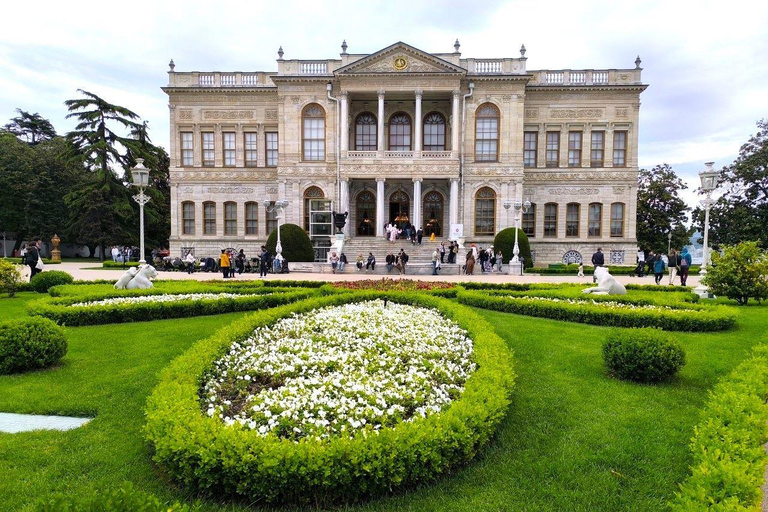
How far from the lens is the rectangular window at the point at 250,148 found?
31.4 m

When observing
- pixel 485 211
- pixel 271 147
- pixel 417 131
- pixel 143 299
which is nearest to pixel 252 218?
pixel 271 147

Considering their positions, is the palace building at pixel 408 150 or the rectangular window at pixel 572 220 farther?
the rectangular window at pixel 572 220

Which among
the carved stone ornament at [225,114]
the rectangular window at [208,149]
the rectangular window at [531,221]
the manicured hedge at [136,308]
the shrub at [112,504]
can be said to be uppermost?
Result: the carved stone ornament at [225,114]

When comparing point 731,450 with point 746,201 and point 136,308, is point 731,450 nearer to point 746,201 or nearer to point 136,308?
point 136,308

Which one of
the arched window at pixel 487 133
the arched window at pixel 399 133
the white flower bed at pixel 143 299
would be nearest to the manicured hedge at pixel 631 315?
the white flower bed at pixel 143 299

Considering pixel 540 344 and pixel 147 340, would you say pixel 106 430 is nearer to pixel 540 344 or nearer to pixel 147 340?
pixel 147 340

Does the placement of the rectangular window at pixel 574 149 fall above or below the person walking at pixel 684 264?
above

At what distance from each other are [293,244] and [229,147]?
1172 centimetres

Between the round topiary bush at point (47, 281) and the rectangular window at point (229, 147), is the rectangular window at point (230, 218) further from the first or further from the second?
the round topiary bush at point (47, 281)

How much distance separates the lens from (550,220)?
30.9 metres

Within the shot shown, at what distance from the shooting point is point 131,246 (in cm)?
3600

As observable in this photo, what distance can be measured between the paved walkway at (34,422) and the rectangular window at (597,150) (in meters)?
32.5

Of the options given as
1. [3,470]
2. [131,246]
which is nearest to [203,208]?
[131,246]

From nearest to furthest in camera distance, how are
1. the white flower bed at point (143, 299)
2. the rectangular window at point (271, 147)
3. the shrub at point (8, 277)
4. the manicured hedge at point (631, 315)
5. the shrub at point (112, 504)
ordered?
the shrub at point (112, 504), the manicured hedge at point (631, 315), the white flower bed at point (143, 299), the shrub at point (8, 277), the rectangular window at point (271, 147)
